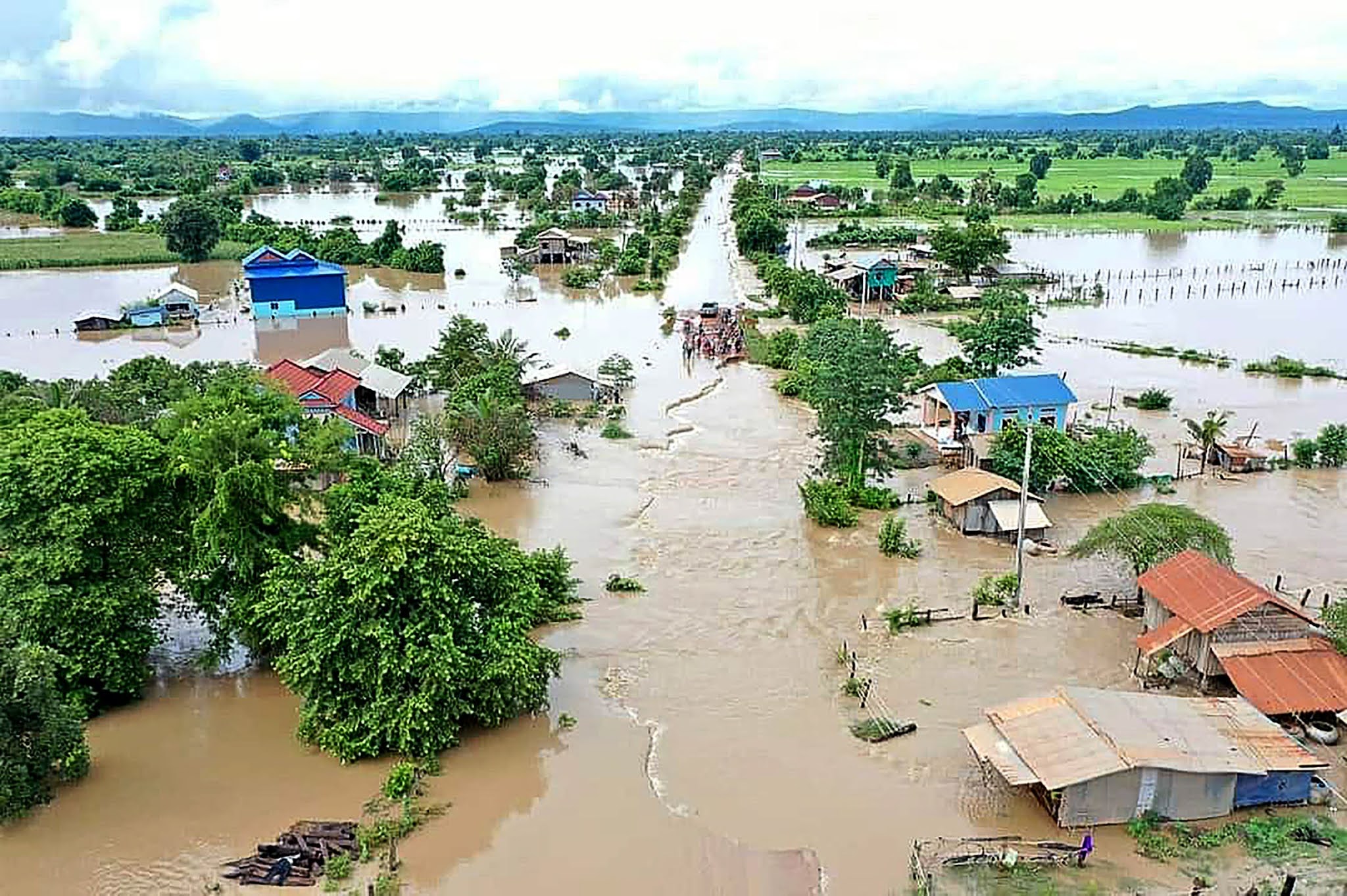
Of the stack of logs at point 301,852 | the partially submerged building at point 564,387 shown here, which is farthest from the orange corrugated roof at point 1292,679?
the partially submerged building at point 564,387

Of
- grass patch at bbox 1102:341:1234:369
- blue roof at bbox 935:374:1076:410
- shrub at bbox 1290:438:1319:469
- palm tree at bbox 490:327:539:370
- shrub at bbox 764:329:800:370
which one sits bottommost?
shrub at bbox 1290:438:1319:469

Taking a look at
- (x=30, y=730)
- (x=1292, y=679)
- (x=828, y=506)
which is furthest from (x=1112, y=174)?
(x=30, y=730)

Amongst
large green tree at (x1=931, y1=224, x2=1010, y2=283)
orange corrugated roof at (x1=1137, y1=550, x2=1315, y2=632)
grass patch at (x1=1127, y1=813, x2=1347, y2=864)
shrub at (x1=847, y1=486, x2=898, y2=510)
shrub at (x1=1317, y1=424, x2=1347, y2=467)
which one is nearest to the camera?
grass patch at (x1=1127, y1=813, x2=1347, y2=864)

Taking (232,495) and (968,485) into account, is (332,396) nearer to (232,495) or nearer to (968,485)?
(232,495)

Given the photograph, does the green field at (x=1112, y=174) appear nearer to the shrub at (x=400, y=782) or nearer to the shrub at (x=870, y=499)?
the shrub at (x=870, y=499)

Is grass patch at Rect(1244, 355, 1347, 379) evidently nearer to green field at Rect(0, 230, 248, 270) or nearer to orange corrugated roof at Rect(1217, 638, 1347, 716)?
orange corrugated roof at Rect(1217, 638, 1347, 716)

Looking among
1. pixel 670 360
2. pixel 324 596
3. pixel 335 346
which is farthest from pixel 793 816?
pixel 335 346

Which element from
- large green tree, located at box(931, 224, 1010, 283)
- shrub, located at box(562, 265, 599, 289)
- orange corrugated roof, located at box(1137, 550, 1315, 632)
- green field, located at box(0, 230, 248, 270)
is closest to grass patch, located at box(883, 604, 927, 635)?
orange corrugated roof, located at box(1137, 550, 1315, 632)

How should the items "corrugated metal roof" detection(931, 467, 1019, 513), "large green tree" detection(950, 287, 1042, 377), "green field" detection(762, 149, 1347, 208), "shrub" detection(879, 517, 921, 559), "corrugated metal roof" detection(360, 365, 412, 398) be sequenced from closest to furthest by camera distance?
1. "shrub" detection(879, 517, 921, 559)
2. "corrugated metal roof" detection(931, 467, 1019, 513)
3. "corrugated metal roof" detection(360, 365, 412, 398)
4. "large green tree" detection(950, 287, 1042, 377)
5. "green field" detection(762, 149, 1347, 208)
